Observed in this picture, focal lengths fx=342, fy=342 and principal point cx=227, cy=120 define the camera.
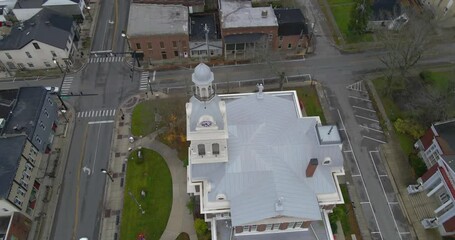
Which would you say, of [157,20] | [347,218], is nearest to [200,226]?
[347,218]

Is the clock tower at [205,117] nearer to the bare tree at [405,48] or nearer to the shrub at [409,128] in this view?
the shrub at [409,128]

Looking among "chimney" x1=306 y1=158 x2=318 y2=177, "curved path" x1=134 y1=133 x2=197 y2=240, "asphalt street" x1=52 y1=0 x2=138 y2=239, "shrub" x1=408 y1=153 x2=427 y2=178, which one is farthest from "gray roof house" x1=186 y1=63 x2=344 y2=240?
"shrub" x1=408 y1=153 x2=427 y2=178

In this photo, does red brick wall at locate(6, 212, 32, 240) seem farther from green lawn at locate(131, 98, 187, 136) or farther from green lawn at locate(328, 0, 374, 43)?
green lawn at locate(328, 0, 374, 43)

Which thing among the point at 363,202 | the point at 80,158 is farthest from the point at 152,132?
the point at 363,202

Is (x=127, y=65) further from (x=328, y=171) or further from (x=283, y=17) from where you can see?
(x=328, y=171)

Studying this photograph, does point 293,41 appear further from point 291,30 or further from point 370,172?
point 370,172
